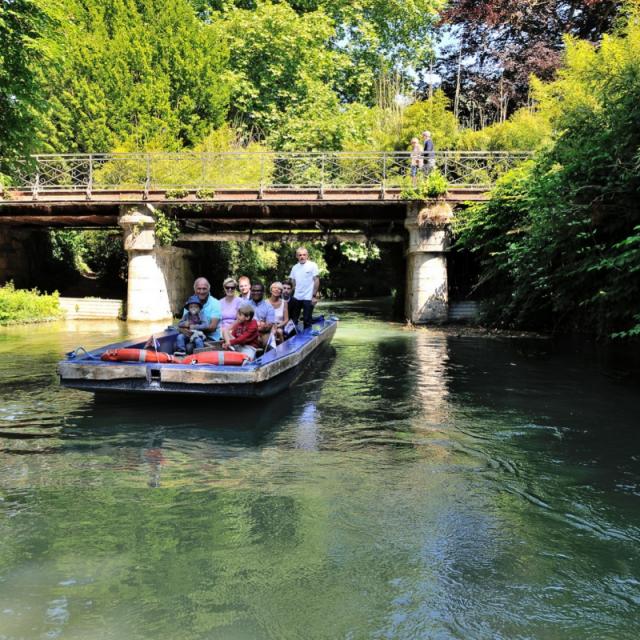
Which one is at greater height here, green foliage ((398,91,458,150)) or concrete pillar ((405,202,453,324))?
green foliage ((398,91,458,150))

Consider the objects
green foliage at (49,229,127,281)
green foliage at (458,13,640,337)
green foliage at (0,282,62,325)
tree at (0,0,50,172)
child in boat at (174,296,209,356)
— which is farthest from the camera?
green foliage at (49,229,127,281)

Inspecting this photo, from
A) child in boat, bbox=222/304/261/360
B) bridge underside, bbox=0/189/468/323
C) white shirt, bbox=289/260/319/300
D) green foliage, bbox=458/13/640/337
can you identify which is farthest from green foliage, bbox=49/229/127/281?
child in boat, bbox=222/304/261/360

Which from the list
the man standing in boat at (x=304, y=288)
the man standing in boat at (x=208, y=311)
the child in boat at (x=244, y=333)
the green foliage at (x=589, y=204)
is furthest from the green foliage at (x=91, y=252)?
the child in boat at (x=244, y=333)

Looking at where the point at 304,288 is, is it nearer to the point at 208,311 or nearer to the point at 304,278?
the point at 304,278

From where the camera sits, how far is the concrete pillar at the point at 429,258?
661 inches

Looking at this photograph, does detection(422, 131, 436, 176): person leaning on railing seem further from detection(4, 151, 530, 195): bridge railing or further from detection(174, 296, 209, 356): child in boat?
detection(174, 296, 209, 356): child in boat

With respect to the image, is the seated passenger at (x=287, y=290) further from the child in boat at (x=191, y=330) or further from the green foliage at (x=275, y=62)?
the green foliage at (x=275, y=62)

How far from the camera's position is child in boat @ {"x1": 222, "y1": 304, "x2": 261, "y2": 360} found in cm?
732

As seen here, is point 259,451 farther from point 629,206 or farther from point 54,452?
point 629,206

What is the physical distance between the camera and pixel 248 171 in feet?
62.6

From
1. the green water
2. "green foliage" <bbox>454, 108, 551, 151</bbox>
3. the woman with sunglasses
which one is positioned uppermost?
"green foliage" <bbox>454, 108, 551, 151</bbox>

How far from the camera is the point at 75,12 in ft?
77.5

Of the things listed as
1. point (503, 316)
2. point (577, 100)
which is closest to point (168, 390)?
point (577, 100)

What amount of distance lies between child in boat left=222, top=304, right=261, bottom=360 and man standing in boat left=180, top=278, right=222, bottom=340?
45 centimetres
